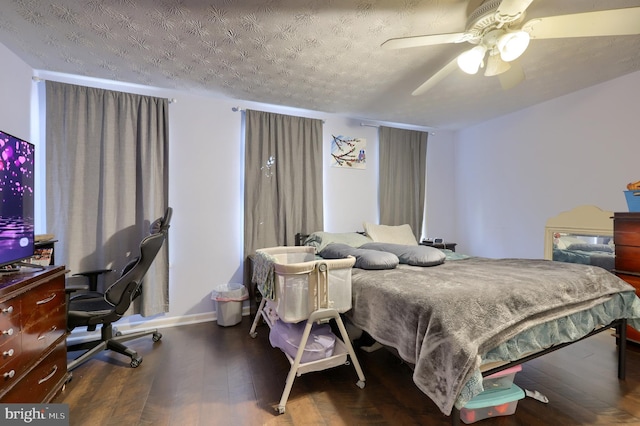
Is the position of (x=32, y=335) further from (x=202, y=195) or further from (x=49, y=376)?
(x=202, y=195)

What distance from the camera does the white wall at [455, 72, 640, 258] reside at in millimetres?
2527

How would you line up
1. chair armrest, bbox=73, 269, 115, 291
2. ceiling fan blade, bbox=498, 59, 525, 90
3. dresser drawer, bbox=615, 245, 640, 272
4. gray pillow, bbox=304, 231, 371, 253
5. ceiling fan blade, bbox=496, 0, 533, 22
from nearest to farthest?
ceiling fan blade, bbox=496, 0, 533, 22
ceiling fan blade, bbox=498, 59, 525, 90
dresser drawer, bbox=615, 245, 640, 272
chair armrest, bbox=73, 269, 115, 291
gray pillow, bbox=304, 231, 371, 253

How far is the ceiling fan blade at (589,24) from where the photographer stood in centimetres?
128

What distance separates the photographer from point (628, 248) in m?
2.20

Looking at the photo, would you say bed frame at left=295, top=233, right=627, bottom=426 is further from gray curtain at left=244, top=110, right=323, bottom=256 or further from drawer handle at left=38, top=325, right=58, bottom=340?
drawer handle at left=38, top=325, right=58, bottom=340

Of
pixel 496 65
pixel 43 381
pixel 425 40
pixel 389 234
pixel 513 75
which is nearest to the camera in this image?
pixel 43 381

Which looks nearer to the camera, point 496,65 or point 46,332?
point 46,332

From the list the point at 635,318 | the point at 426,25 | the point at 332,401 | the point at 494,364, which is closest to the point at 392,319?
the point at 494,364

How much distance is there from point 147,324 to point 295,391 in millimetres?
1849

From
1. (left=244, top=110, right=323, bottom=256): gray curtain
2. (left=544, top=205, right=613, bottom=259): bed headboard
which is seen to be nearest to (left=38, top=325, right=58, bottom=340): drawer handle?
(left=244, top=110, right=323, bottom=256): gray curtain

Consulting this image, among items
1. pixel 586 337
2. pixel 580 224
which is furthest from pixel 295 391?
pixel 580 224

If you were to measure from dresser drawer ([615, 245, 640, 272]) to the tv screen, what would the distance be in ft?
13.7

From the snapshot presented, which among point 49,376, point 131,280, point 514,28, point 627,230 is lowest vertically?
point 49,376

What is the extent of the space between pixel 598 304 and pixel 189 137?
3631 millimetres
